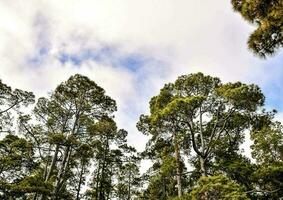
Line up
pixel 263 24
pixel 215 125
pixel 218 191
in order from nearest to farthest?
pixel 263 24, pixel 218 191, pixel 215 125

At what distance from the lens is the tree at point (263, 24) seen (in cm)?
886

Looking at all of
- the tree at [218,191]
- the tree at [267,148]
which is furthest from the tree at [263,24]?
the tree at [267,148]

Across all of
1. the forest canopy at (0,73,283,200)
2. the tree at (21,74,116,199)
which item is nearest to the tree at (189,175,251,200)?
the forest canopy at (0,73,283,200)

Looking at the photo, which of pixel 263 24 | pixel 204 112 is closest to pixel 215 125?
pixel 204 112

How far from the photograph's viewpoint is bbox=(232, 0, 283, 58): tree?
8865 millimetres

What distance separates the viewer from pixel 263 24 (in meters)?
8.96

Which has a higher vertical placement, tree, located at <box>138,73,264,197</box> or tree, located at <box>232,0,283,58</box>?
tree, located at <box>138,73,264,197</box>

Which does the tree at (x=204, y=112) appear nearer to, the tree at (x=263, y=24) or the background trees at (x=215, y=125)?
the background trees at (x=215, y=125)

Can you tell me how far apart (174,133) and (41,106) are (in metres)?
8.98

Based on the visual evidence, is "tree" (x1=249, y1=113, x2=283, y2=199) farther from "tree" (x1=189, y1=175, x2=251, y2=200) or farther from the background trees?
"tree" (x1=189, y1=175, x2=251, y2=200)

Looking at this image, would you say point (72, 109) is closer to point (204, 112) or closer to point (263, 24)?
point (204, 112)

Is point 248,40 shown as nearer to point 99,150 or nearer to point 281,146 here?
point 281,146

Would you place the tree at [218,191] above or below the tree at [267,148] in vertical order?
below

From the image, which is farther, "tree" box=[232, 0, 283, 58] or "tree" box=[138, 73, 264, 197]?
"tree" box=[138, 73, 264, 197]
